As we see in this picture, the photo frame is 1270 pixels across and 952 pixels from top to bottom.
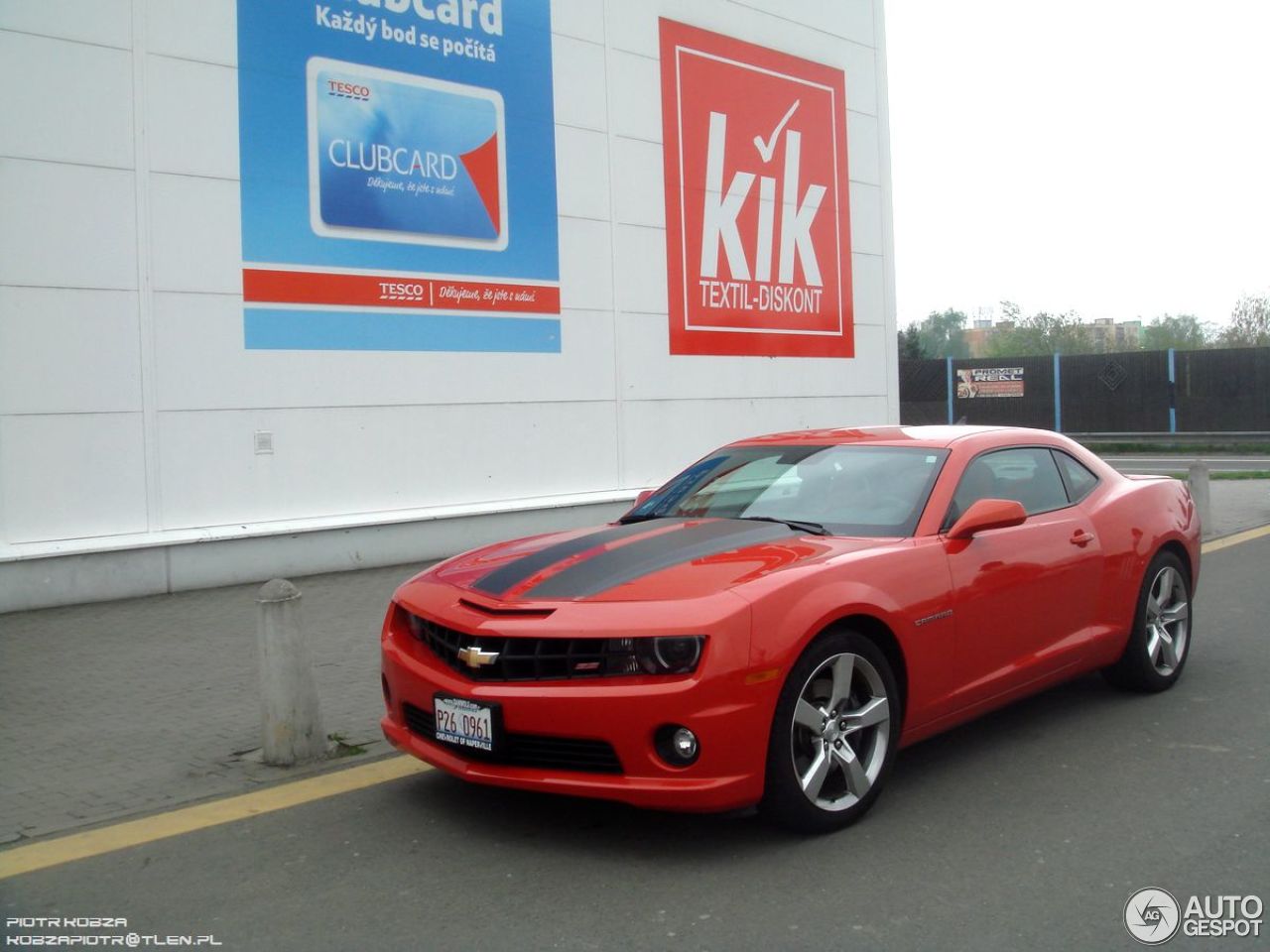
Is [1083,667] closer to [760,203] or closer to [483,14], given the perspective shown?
[483,14]

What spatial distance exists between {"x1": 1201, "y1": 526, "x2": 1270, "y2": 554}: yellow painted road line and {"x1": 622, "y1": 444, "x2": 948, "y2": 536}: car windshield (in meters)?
7.76

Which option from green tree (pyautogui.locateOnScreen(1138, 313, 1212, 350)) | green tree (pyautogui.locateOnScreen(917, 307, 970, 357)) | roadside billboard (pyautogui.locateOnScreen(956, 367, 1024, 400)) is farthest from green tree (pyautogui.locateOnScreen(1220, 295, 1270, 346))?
green tree (pyautogui.locateOnScreen(917, 307, 970, 357))

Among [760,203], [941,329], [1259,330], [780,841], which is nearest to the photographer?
[780,841]

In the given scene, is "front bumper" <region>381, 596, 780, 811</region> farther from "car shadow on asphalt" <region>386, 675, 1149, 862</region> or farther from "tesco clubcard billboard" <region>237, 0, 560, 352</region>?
"tesco clubcard billboard" <region>237, 0, 560, 352</region>

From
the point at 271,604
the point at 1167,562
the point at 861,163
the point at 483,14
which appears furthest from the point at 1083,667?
the point at 861,163

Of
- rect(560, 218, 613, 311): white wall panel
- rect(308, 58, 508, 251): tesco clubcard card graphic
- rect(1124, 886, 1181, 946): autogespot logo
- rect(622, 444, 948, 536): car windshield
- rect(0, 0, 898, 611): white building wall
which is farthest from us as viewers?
rect(560, 218, 613, 311): white wall panel

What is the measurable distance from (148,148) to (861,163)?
1022 centimetres

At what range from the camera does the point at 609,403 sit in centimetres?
1364

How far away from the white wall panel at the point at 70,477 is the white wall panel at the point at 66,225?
1142mm

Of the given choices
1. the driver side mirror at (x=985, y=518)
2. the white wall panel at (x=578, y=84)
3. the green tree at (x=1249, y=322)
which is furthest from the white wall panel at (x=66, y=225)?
the green tree at (x=1249, y=322)

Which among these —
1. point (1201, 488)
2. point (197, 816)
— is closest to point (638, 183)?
point (1201, 488)

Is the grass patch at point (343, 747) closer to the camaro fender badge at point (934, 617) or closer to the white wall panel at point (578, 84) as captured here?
the camaro fender badge at point (934, 617)

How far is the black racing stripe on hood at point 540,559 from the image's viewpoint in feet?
15.5

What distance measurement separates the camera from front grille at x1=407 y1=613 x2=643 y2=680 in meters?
4.17
